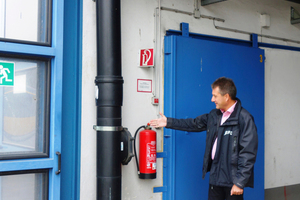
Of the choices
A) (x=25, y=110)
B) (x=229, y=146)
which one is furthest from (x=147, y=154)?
(x=25, y=110)

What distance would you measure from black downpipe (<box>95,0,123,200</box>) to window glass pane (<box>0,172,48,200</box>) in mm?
529

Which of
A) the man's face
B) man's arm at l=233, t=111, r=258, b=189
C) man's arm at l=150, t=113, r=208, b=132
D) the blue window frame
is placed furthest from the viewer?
man's arm at l=150, t=113, r=208, b=132

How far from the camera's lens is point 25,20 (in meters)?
3.10

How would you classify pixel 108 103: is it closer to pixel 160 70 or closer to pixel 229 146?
pixel 160 70

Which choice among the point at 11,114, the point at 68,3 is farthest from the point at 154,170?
the point at 68,3

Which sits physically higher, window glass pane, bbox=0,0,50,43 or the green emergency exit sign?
window glass pane, bbox=0,0,50,43

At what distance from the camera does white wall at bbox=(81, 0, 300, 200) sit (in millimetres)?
3428

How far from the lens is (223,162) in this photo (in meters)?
3.12

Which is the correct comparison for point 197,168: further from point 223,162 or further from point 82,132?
point 82,132

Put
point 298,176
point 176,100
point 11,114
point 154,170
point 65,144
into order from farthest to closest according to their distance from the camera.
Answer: point 298,176
point 176,100
point 154,170
point 65,144
point 11,114

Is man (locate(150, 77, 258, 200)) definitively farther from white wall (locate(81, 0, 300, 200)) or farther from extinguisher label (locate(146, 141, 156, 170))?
white wall (locate(81, 0, 300, 200))

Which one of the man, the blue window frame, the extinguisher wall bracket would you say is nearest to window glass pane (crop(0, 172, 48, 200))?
the blue window frame

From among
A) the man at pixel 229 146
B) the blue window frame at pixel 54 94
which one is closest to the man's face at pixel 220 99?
the man at pixel 229 146

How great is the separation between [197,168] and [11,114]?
224 cm
